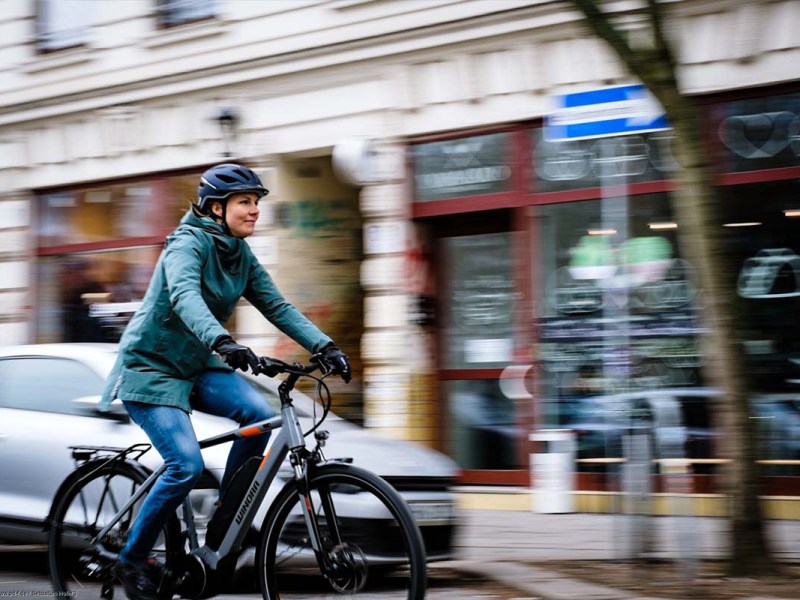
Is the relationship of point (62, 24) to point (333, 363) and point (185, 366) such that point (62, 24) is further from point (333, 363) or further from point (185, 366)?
point (333, 363)

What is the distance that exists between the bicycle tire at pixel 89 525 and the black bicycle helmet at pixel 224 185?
1211 millimetres

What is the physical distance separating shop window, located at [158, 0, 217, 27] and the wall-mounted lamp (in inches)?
48.9

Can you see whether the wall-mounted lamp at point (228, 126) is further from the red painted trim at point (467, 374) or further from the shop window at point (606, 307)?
the shop window at point (606, 307)

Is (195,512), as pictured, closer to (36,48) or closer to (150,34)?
(150,34)

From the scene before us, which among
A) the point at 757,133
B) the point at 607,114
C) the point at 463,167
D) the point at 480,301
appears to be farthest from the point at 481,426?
the point at 607,114

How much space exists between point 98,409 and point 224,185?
235cm

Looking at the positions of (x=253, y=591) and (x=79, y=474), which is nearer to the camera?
(x=79, y=474)

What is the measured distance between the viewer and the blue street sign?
6.93 metres

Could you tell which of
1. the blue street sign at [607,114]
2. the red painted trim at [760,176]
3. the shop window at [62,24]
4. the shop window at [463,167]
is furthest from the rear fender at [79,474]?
the shop window at [62,24]

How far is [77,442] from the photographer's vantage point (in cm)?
686

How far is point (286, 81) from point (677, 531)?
7581 millimetres

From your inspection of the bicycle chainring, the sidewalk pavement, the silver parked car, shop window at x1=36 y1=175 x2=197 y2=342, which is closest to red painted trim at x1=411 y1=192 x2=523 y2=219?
the sidewalk pavement

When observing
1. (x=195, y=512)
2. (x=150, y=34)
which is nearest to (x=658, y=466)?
(x=195, y=512)

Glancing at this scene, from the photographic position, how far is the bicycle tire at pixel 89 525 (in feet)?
17.4
